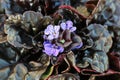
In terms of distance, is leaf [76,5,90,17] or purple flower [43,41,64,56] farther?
leaf [76,5,90,17]

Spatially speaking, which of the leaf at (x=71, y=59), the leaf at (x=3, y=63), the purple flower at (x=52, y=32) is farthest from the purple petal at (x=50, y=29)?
the leaf at (x=3, y=63)

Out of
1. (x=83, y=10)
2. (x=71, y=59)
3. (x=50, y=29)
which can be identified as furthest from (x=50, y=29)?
(x=83, y=10)

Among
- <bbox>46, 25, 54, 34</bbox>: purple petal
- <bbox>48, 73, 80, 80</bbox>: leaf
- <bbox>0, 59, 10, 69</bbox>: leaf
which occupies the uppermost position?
<bbox>46, 25, 54, 34</bbox>: purple petal

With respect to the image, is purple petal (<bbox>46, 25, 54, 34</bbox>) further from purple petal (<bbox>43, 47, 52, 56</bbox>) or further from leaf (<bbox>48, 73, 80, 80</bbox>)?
leaf (<bbox>48, 73, 80, 80</bbox>)

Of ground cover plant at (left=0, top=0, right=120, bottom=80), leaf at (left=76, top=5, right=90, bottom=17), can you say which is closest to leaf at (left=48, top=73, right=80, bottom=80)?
ground cover plant at (left=0, top=0, right=120, bottom=80)

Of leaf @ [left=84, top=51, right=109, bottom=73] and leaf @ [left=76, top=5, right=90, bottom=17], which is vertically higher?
leaf @ [left=76, top=5, right=90, bottom=17]

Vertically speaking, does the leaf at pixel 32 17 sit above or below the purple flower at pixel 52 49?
above

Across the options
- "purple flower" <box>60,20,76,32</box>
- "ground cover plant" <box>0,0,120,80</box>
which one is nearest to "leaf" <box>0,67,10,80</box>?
"ground cover plant" <box>0,0,120,80</box>

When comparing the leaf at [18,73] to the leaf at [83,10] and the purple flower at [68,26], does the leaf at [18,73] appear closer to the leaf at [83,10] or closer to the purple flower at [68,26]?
the purple flower at [68,26]

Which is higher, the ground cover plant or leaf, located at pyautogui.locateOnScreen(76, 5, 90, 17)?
leaf, located at pyautogui.locateOnScreen(76, 5, 90, 17)

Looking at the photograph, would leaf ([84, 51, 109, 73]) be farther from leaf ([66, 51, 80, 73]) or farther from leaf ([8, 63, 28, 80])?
leaf ([8, 63, 28, 80])
